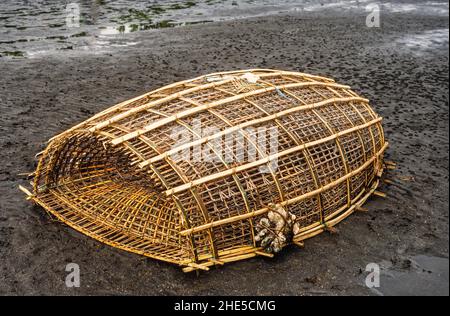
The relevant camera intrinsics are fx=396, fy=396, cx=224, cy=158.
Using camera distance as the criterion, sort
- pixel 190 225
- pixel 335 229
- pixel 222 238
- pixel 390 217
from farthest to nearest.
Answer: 1. pixel 390 217
2. pixel 335 229
3. pixel 222 238
4. pixel 190 225

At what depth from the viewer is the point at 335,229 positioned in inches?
201

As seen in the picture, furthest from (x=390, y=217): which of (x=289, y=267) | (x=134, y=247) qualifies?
(x=134, y=247)

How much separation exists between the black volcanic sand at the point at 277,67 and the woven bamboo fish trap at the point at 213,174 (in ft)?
0.86

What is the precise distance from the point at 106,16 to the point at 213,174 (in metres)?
15.2

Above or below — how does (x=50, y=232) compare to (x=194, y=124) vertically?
below

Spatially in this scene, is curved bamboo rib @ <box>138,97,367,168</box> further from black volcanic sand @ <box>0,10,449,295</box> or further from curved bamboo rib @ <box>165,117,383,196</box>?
black volcanic sand @ <box>0,10,449,295</box>

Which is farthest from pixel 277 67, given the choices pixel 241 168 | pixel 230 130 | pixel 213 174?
pixel 213 174

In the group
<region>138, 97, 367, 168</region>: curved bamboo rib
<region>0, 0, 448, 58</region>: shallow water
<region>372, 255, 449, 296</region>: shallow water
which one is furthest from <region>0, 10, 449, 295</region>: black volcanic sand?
<region>138, 97, 367, 168</region>: curved bamboo rib

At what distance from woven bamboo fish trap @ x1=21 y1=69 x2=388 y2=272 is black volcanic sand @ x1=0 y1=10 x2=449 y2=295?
26cm

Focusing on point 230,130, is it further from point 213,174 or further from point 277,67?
point 277,67

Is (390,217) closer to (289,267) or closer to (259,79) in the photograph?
(289,267)

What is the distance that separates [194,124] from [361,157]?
2.76 m

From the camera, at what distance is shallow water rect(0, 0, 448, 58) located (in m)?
13.4

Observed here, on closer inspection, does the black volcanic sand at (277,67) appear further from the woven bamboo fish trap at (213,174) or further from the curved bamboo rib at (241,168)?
the curved bamboo rib at (241,168)
